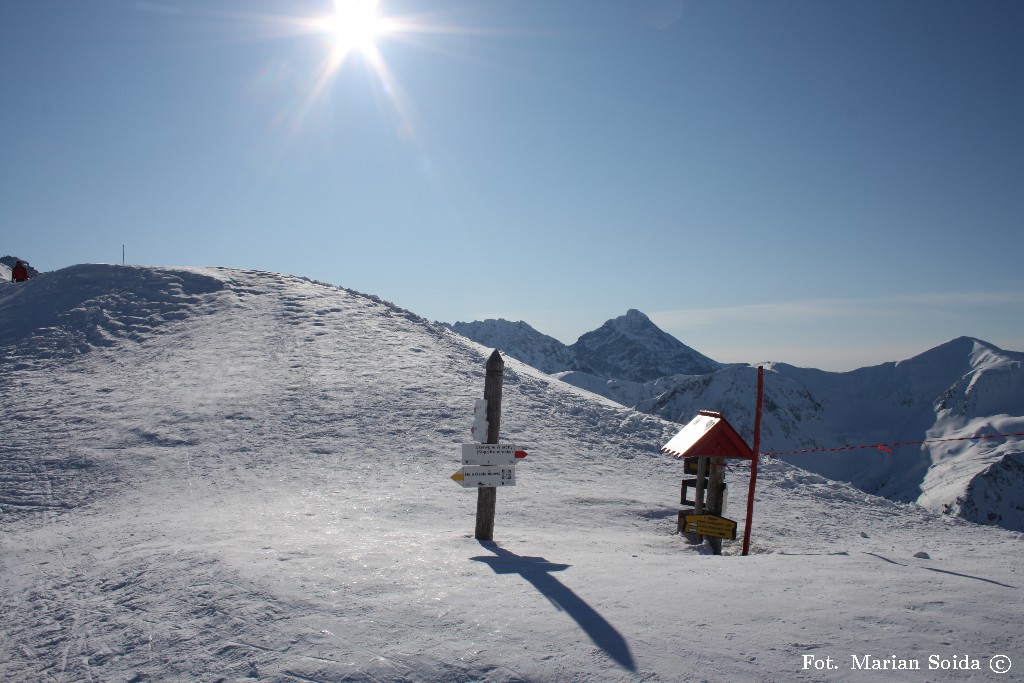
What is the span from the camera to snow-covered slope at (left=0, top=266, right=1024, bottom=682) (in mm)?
5238

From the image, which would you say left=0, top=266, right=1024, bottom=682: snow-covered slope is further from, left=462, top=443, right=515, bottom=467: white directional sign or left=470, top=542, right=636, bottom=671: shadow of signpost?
left=462, top=443, right=515, bottom=467: white directional sign

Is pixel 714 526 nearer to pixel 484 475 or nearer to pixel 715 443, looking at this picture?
pixel 715 443

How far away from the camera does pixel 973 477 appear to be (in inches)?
4899

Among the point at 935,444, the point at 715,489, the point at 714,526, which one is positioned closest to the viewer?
the point at 714,526

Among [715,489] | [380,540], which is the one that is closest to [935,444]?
[715,489]

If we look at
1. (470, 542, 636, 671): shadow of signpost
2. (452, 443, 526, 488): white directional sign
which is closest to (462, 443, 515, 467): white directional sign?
(452, 443, 526, 488): white directional sign

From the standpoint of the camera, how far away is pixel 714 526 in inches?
452

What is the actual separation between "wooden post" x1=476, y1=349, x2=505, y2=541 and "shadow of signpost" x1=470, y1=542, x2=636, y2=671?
0.43m

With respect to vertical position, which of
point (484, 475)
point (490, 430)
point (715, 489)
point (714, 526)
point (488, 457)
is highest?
point (490, 430)

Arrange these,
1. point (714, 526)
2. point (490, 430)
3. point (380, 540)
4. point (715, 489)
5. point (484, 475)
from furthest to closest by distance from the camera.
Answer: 1. point (715, 489)
2. point (714, 526)
3. point (490, 430)
4. point (484, 475)
5. point (380, 540)

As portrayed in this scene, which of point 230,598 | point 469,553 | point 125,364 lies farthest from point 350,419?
point 230,598

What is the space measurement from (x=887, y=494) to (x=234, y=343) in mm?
A: 162114

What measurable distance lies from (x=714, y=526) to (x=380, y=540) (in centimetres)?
594

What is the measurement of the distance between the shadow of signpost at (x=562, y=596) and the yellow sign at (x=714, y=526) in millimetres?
4197
